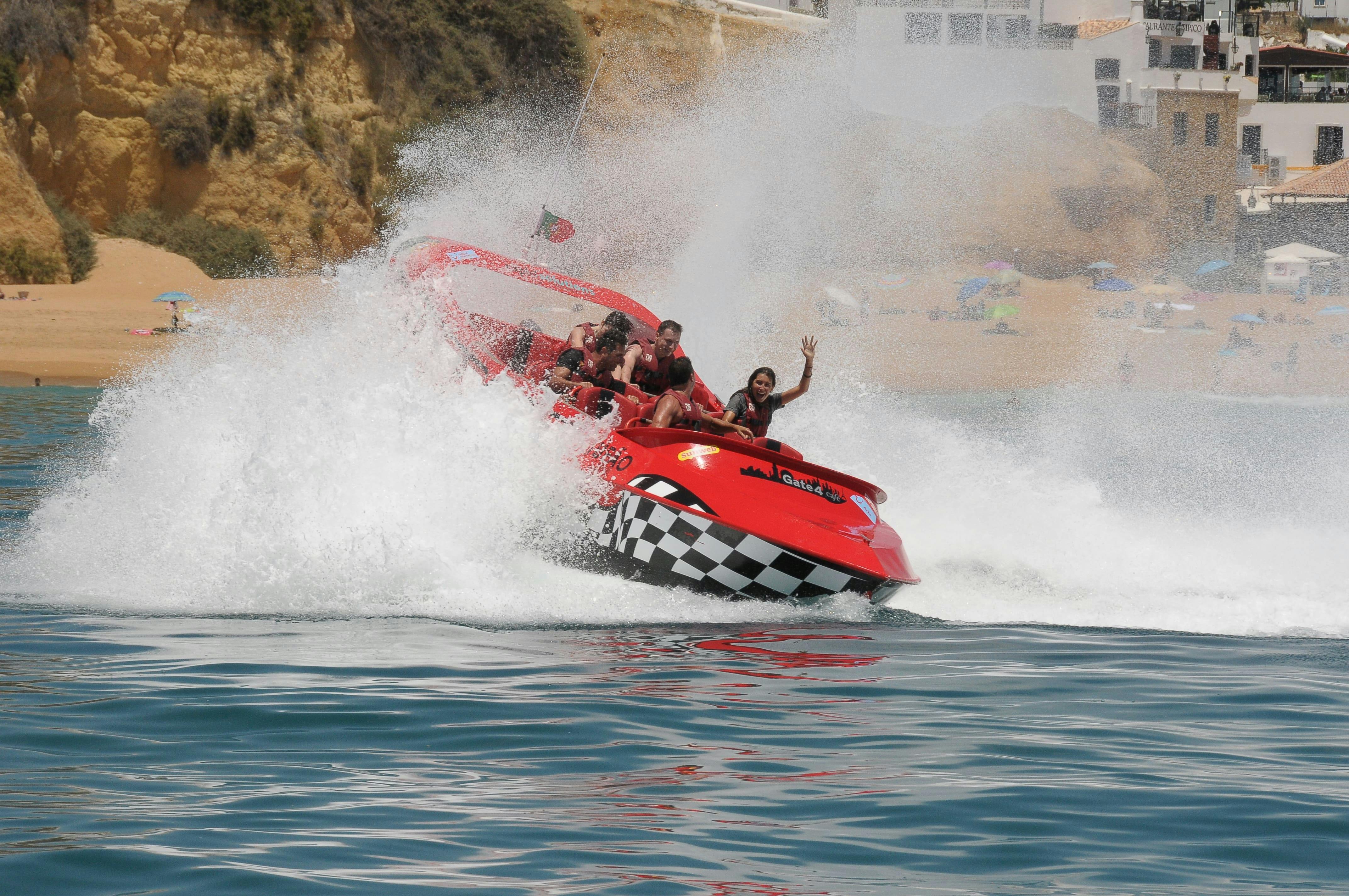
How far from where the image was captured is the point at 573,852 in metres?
4.32

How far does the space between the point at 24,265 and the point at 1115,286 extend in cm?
2776

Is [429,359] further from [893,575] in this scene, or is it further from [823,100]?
[823,100]

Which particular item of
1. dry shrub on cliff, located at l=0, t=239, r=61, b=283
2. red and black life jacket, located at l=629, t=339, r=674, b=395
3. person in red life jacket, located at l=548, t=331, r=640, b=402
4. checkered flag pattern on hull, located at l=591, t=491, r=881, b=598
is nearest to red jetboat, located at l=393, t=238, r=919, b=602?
checkered flag pattern on hull, located at l=591, t=491, r=881, b=598

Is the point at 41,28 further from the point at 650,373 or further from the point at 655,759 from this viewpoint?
the point at 655,759

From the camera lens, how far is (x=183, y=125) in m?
33.3

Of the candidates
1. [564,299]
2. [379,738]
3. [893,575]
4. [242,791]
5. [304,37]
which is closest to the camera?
[242,791]

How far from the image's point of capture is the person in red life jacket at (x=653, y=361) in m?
10.1

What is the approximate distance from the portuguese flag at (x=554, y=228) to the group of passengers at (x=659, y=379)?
2068 millimetres

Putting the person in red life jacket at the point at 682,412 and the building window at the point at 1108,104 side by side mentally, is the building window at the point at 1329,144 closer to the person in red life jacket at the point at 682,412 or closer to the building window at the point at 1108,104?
the building window at the point at 1108,104

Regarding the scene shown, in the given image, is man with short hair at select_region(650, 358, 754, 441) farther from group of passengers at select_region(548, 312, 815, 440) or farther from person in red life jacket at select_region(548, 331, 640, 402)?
person in red life jacket at select_region(548, 331, 640, 402)

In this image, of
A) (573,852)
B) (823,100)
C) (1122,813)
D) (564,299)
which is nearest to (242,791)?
(573,852)

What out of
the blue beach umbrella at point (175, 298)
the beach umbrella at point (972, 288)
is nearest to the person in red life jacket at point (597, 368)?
the blue beach umbrella at point (175, 298)

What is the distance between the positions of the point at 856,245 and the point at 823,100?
8056mm

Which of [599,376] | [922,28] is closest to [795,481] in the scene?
[599,376]
